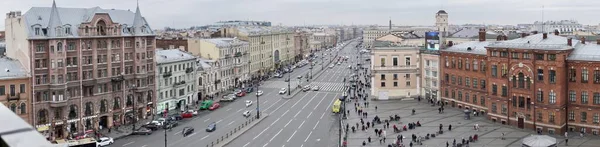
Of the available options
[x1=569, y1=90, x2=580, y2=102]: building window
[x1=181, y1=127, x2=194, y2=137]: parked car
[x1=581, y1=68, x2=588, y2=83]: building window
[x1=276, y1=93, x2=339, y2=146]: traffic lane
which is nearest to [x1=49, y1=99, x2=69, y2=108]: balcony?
[x1=181, y1=127, x2=194, y2=137]: parked car

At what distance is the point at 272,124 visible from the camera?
2736 inches

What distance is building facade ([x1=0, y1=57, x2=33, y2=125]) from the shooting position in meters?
58.8

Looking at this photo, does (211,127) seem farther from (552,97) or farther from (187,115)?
(552,97)

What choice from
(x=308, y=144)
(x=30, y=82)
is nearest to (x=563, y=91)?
(x=308, y=144)

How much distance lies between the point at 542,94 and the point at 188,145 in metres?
36.1

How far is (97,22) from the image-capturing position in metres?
67.8

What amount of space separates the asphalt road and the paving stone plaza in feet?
9.68

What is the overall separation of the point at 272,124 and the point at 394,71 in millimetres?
28382

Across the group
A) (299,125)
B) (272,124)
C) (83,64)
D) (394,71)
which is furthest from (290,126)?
(394,71)

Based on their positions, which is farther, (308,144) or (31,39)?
(31,39)

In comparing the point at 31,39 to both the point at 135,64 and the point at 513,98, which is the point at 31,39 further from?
the point at 513,98

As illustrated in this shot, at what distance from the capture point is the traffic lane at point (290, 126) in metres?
59.2

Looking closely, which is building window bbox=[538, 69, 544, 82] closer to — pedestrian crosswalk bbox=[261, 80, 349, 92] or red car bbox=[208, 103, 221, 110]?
red car bbox=[208, 103, 221, 110]

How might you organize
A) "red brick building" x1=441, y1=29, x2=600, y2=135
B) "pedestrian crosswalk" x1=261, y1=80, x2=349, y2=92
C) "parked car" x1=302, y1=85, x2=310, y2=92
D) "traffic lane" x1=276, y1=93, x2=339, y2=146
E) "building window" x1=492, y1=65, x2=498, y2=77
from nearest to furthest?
"red brick building" x1=441, y1=29, x2=600, y2=135 < "traffic lane" x1=276, y1=93, x2=339, y2=146 < "building window" x1=492, y1=65, x2=498, y2=77 < "parked car" x1=302, y1=85, x2=310, y2=92 < "pedestrian crosswalk" x1=261, y1=80, x2=349, y2=92
